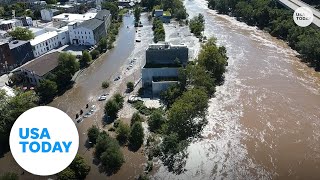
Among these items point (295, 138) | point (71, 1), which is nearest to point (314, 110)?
point (295, 138)

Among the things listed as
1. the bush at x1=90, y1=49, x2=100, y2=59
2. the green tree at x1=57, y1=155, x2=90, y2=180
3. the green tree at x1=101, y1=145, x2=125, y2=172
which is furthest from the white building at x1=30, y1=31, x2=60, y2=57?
the green tree at x1=57, y1=155, x2=90, y2=180

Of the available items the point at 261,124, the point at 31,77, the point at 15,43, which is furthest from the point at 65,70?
the point at 261,124

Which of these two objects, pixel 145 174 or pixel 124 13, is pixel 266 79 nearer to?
pixel 145 174

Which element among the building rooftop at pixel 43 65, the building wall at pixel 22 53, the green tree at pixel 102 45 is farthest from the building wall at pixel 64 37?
the building rooftop at pixel 43 65

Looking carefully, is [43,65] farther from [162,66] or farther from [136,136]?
[136,136]

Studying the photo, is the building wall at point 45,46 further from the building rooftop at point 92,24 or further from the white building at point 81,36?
the building rooftop at point 92,24
